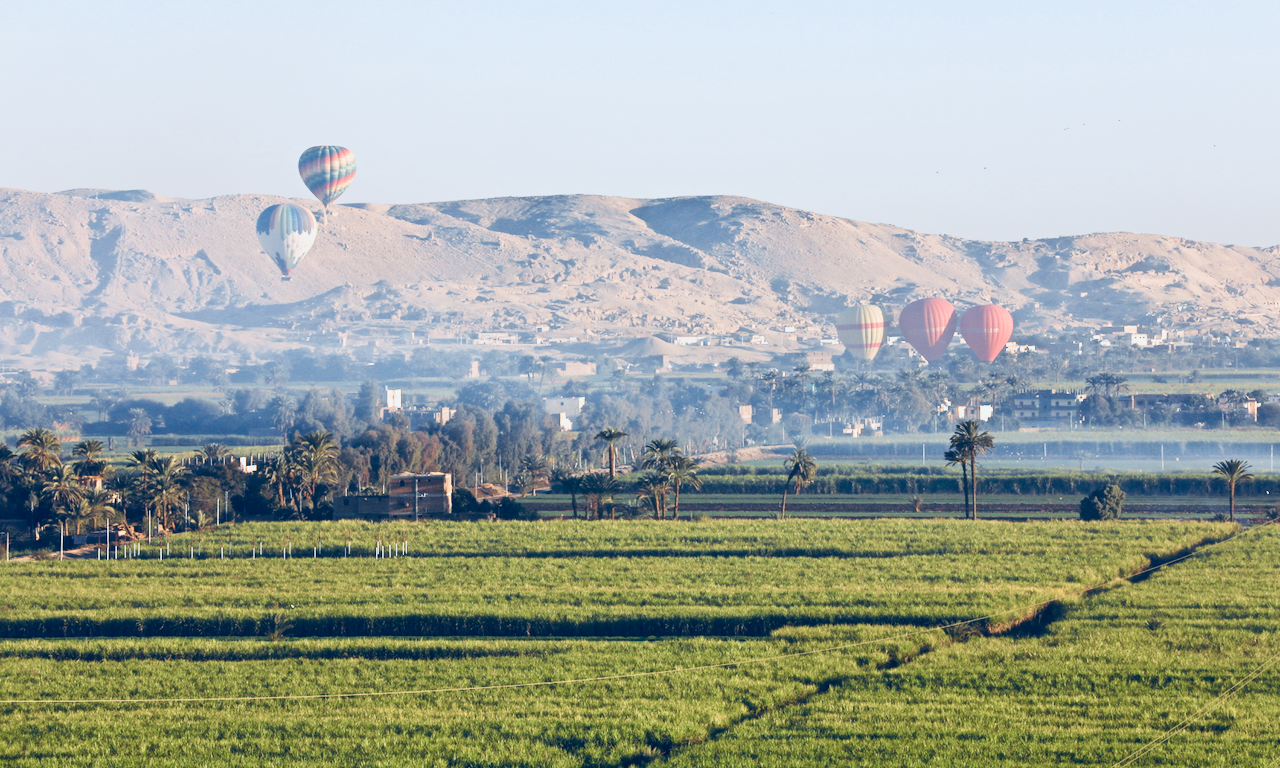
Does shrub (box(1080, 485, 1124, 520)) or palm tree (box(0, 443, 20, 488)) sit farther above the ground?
palm tree (box(0, 443, 20, 488))

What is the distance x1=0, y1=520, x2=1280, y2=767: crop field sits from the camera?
153ft

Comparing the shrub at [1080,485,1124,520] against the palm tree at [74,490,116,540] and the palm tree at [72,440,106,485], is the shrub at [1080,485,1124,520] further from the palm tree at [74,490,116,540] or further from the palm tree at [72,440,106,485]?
the palm tree at [72,440,106,485]

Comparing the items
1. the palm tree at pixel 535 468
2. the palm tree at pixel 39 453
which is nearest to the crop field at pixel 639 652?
Result: the palm tree at pixel 39 453

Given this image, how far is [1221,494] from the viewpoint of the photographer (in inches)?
4877

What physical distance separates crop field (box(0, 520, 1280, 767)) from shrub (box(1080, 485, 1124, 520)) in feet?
50.8

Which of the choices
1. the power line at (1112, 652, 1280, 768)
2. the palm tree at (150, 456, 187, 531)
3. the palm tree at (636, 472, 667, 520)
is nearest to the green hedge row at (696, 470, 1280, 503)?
the palm tree at (636, 472, 667, 520)

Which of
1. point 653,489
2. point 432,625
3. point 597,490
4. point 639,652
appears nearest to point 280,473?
point 597,490

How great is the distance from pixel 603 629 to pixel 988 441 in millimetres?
51158

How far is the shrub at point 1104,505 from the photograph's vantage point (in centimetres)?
10656

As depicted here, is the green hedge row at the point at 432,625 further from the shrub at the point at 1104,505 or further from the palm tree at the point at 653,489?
the shrub at the point at 1104,505

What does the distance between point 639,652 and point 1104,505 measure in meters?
58.5

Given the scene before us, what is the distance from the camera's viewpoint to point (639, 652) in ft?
195

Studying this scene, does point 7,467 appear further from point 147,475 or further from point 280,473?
point 280,473

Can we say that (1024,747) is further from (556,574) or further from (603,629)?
(556,574)
